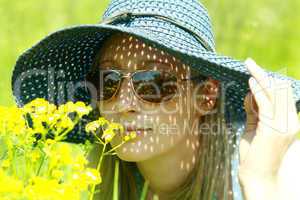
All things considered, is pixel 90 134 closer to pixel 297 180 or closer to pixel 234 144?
pixel 234 144

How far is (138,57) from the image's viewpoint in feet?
6.73

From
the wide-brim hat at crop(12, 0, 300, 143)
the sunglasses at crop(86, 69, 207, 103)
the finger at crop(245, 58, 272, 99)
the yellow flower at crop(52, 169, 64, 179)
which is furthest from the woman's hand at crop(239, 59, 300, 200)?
the yellow flower at crop(52, 169, 64, 179)

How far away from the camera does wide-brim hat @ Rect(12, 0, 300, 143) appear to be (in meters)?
1.95

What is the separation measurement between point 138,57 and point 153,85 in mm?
94

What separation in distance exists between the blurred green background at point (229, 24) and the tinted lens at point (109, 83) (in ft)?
9.33

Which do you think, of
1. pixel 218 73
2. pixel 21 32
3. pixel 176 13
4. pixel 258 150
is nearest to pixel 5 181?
pixel 258 150

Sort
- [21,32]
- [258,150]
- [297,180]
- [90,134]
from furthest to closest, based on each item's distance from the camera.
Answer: [21,32] < [90,134] < [297,180] < [258,150]

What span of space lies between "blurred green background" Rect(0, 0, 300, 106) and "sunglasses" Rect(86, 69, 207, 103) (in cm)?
289

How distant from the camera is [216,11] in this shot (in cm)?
536

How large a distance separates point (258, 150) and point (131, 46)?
500 millimetres

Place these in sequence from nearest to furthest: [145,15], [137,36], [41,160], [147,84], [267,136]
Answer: [41,160] < [267,136] < [137,36] < [147,84] < [145,15]

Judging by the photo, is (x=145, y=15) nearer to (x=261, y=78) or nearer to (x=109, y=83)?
(x=109, y=83)

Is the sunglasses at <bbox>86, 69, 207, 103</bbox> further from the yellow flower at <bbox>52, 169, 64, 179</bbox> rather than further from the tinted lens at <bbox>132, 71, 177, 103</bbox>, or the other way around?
the yellow flower at <bbox>52, 169, 64, 179</bbox>

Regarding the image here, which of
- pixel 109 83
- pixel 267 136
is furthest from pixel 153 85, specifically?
pixel 267 136
